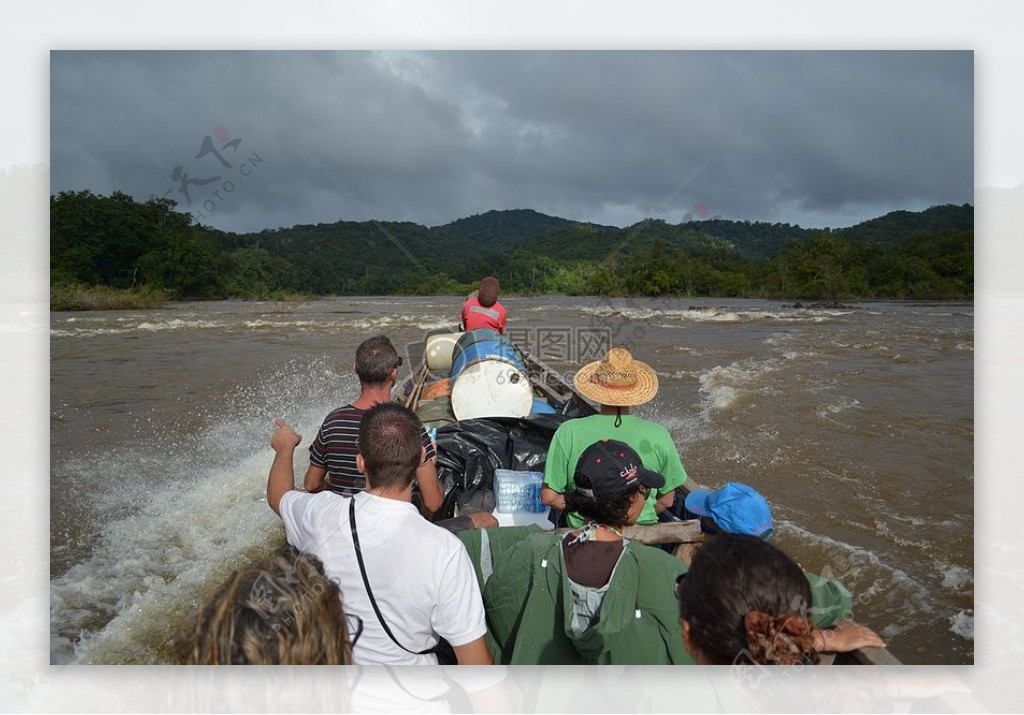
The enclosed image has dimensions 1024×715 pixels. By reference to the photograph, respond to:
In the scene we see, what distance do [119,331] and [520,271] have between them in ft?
34.2

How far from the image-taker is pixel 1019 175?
2.74 meters

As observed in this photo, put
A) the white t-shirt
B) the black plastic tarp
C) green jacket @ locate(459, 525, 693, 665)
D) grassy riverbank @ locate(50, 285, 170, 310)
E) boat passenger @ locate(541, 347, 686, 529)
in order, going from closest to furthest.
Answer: the white t-shirt → green jacket @ locate(459, 525, 693, 665) → boat passenger @ locate(541, 347, 686, 529) → the black plastic tarp → grassy riverbank @ locate(50, 285, 170, 310)

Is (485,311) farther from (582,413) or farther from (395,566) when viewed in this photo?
(395,566)

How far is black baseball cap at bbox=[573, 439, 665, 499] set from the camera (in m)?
1.84

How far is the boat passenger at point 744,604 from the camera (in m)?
1.26

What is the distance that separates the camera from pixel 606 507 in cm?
185

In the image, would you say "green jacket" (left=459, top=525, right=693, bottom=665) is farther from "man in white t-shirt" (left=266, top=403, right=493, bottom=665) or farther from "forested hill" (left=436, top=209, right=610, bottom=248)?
"forested hill" (left=436, top=209, right=610, bottom=248)

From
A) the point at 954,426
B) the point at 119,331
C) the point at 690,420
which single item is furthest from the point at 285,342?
the point at 954,426

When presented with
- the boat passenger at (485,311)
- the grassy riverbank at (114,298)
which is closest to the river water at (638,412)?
the grassy riverbank at (114,298)

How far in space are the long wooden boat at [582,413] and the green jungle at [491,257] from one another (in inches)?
62.2

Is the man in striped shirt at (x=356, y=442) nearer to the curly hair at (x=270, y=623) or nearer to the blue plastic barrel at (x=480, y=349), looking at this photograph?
the curly hair at (x=270, y=623)

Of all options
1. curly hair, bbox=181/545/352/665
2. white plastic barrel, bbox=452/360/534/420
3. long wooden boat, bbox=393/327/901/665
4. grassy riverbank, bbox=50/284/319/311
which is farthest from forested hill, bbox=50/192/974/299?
curly hair, bbox=181/545/352/665

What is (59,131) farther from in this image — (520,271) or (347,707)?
(520,271)

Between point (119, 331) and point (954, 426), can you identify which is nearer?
point (954, 426)
